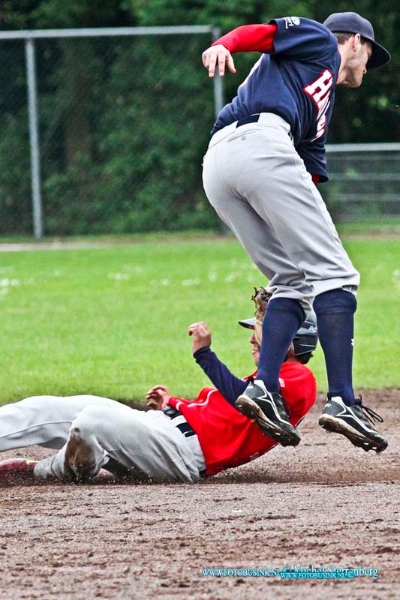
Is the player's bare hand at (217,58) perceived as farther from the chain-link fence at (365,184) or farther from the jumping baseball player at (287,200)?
the chain-link fence at (365,184)

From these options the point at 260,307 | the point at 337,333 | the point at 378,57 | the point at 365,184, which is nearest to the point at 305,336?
the point at 260,307

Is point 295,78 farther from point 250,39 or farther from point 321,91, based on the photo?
point 250,39

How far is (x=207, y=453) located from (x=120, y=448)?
376 mm

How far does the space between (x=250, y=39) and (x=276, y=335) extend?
120 cm

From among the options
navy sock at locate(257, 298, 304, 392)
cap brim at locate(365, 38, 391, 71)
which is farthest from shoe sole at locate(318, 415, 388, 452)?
cap brim at locate(365, 38, 391, 71)

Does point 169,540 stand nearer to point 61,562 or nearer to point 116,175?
point 61,562

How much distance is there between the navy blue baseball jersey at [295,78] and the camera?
5.02 metres

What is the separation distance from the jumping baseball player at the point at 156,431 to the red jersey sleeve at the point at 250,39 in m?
1.14

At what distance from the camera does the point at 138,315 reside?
39.2 feet

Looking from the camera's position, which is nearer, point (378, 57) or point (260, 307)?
point (260, 307)

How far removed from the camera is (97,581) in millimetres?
3502

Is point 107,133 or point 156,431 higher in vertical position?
point 156,431

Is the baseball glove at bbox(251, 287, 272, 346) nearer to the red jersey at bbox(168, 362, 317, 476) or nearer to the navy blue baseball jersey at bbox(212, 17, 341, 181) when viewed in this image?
the red jersey at bbox(168, 362, 317, 476)

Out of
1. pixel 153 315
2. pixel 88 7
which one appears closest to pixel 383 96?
pixel 88 7
